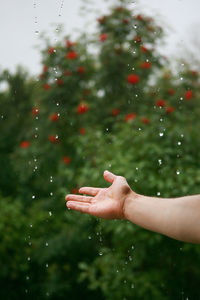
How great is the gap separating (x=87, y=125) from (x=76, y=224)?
2.24 ft

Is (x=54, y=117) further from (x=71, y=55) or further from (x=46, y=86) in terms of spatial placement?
(x=71, y=55)

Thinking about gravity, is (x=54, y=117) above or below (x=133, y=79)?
below

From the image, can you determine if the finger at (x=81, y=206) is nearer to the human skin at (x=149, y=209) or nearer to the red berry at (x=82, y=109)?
the human skin at (x=149, y=209)

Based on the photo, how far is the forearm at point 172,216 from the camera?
1.03m

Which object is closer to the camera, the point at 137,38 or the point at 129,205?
the point at 129,205

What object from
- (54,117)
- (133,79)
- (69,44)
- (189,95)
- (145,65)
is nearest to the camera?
(189,95)

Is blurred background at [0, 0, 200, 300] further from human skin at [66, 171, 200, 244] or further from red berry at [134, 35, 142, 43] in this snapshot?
human skin at [66, 171, 200, 244]

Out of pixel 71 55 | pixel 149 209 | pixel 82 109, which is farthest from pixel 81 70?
pixel 149 209

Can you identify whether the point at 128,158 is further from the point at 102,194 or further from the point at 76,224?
the point at 102,194

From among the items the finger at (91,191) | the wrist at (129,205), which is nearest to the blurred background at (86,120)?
the finger at (91,191)

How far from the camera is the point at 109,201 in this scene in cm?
132

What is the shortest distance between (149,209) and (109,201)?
0.65ft

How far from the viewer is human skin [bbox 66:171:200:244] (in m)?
1.04

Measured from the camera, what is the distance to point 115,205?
1283mm
